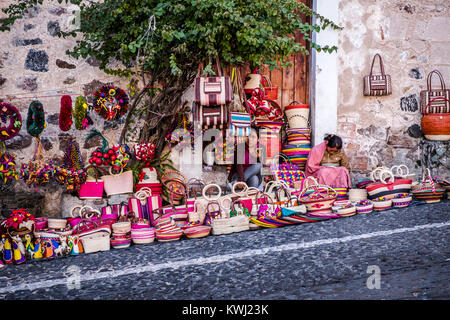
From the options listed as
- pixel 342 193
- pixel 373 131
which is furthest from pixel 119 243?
pixel 373 131

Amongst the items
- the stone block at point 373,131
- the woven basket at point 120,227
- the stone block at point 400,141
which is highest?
the stone block at point 373,131

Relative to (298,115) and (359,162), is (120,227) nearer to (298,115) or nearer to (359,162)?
(298,115)

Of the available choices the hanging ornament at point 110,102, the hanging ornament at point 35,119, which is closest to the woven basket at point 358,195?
the hanging ornament at point 110,102

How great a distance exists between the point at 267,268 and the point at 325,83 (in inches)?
138

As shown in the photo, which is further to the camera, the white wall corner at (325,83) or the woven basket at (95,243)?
the white wall corner at (325,83)

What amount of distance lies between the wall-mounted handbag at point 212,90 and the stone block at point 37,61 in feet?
6.73

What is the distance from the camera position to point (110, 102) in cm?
449

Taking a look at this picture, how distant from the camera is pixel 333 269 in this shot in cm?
247

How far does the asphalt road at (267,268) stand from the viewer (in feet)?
7.17

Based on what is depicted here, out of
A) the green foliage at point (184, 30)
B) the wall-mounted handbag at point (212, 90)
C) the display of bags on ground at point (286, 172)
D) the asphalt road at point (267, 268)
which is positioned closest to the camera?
the asphalt road at point (267, 268)

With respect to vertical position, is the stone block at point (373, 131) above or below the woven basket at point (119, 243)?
above

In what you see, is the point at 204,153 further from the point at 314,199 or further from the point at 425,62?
the point at 425,62

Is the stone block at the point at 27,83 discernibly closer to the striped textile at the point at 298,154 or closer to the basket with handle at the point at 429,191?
the striped textile at the point at 298,154

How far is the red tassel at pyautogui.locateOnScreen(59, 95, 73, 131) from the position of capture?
440 cm
